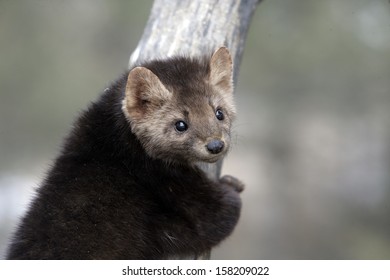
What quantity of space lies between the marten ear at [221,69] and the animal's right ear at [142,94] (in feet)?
1.63

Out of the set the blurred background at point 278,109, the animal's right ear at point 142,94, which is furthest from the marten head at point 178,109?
the blurred background at point 278,109

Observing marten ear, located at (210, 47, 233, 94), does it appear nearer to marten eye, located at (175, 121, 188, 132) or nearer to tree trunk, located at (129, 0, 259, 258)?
tree trunk, located at (129, 0, 259, 258)

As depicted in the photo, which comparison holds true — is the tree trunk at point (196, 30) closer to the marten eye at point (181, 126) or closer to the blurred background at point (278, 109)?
the marten eye at point (181, 126)

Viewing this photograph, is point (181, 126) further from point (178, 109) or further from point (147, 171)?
point (147, 171)

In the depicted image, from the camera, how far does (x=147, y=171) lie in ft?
16.7

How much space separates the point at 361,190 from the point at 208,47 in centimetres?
826

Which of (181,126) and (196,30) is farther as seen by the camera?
(196,30)

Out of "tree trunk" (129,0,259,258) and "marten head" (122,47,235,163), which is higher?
"tree trunk" (129,0,259,258)

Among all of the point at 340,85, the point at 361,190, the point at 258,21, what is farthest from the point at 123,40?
the point at 361,190

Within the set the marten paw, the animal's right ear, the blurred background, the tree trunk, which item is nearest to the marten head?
the animal's right ear

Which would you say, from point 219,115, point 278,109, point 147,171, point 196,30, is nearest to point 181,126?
point 219,115

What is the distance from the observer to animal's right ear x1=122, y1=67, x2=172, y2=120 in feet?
15.9

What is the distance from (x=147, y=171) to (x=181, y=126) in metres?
0.50

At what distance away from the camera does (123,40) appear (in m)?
13.8
